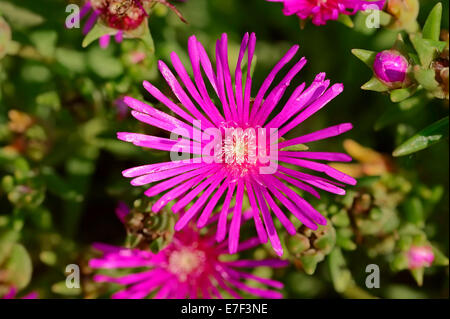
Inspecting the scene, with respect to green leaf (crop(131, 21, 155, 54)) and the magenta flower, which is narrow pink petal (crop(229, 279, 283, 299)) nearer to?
the magenta flower

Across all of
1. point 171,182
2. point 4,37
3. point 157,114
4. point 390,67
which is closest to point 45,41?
point 4,37

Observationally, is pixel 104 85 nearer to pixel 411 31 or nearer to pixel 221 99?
pixel 221 99

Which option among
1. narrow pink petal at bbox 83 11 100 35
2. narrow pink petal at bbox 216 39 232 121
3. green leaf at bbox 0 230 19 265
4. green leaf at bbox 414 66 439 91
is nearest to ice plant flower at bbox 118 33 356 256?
narrow pink petal at bbox 216 39 232 121

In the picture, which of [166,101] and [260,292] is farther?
[260,292]

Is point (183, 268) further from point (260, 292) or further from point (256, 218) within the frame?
point (256, 218)

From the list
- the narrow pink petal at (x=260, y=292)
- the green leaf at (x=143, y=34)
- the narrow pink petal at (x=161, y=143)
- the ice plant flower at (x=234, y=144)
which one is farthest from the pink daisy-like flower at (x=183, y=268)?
the green leaf at (x=143, y=34)

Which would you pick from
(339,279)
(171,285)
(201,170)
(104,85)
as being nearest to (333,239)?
(339,279)

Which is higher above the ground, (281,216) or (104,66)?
(104,66)
